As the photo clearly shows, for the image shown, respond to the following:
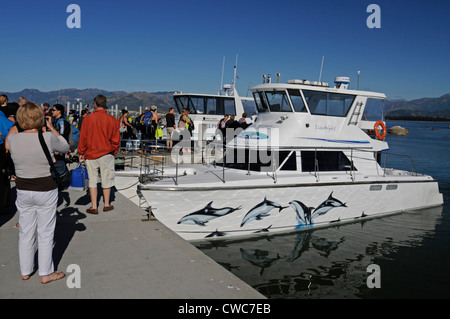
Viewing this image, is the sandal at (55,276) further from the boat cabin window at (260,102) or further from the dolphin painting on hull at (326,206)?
the boat cabin window at (260,102)

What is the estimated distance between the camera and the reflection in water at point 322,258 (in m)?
7.11

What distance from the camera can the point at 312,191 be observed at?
9727 mm

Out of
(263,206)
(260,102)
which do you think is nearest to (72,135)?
(260,102)

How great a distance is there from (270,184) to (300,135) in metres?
2.25

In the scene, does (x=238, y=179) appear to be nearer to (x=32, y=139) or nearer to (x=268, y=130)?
(x=268, y=130)

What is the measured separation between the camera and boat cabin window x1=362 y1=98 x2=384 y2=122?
1184 centimetres

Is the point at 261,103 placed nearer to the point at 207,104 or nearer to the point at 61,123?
the point at 61,123

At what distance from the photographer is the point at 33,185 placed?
3562 mm

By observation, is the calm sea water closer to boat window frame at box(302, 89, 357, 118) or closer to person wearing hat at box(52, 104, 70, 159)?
boat window frame at box(302, 89, 357, 118)

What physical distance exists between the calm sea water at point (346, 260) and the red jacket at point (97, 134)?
3.60m

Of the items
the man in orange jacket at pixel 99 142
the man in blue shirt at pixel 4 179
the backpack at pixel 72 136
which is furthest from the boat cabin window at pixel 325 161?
the man in blue shirt at pixel 4 179

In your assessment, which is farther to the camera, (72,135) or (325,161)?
(325,161)

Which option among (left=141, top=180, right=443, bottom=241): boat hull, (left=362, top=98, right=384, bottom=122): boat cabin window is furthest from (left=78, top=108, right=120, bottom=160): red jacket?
(left=362, top=98, right=384, bottom=122): boat cabin window

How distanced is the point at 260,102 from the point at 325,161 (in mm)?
2726
